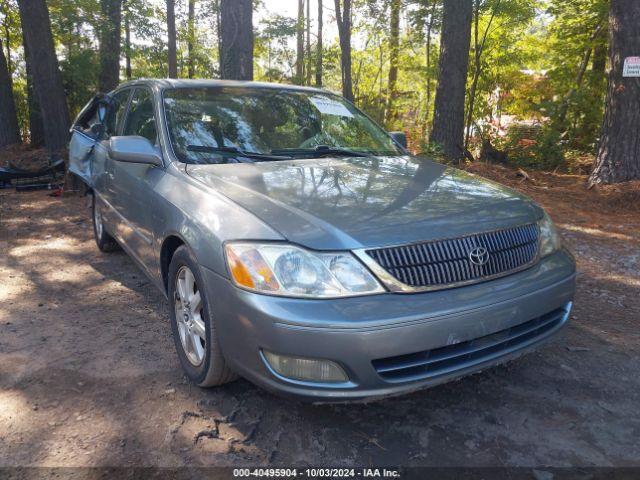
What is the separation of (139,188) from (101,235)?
Result: 2031 mm

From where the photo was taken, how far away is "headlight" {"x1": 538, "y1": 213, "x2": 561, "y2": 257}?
9.28 ft

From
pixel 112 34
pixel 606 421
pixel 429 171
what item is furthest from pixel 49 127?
pixel 606 421

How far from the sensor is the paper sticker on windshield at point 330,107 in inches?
165

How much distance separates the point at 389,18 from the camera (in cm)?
1812

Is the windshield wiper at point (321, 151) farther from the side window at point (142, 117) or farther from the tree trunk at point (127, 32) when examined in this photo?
the tree trunk at point (127, 32)

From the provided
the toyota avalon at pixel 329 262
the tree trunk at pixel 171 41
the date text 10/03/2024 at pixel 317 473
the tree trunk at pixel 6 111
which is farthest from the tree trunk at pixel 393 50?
the date text 10/03/2024 at pixel 317 473

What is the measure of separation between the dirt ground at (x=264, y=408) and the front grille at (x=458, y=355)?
0.35m

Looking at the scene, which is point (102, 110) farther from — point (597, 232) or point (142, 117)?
point (597, 232)

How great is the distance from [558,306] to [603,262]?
2678 mm

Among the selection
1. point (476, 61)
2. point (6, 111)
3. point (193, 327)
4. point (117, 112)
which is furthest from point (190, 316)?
point (6, 111)

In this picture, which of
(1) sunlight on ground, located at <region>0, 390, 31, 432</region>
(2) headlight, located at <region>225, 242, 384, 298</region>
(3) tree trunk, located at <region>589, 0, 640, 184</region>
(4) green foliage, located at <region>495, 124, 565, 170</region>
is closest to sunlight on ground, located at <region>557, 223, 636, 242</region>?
(3) tree trunk, located at <region>589, 0, 640, 184</region>

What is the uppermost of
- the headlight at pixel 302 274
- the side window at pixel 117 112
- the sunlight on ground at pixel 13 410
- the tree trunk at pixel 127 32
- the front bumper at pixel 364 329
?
the tree trunk at pixel 127 32

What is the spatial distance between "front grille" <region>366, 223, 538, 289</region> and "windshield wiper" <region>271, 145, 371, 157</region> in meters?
1.43

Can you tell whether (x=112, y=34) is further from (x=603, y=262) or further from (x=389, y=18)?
(x=603, y=262)
